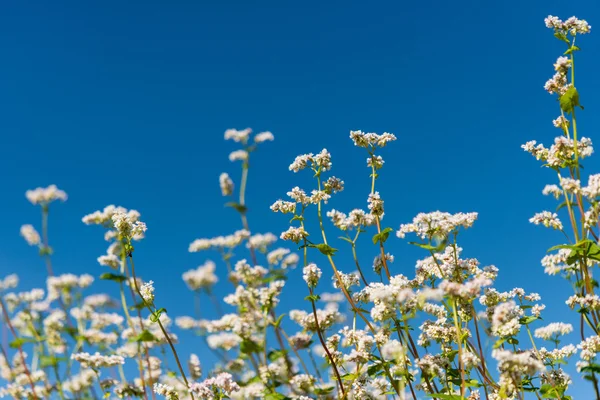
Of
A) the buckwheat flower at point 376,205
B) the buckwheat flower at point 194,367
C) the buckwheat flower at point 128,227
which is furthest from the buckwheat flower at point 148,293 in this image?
the buckwheat flower at point 376,205

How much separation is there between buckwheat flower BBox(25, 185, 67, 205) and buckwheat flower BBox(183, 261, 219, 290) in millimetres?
5418

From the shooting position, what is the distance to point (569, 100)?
7.91 m

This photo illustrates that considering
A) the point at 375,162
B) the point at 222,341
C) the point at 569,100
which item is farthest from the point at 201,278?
the point at 569,100

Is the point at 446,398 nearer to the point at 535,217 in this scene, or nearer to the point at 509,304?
the point at 509,304

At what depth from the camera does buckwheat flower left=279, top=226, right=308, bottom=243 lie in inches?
332

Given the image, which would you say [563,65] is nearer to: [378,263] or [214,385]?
[378,263]

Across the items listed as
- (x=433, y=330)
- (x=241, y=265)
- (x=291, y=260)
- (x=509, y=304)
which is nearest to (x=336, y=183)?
(x=291, y=260)

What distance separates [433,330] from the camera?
762 cm

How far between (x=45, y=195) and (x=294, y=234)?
25.6 feet

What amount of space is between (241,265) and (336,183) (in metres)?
2.80

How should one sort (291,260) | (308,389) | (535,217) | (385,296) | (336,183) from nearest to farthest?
(385,296), (308,389), (535,217), (336,183), (291,260)

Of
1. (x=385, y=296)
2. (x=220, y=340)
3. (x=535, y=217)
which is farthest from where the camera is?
(x=220, y=340)

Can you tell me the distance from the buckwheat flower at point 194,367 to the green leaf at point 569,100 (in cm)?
817

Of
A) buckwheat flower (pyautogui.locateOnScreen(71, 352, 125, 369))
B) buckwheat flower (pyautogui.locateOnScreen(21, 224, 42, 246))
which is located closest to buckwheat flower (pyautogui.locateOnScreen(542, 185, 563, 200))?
buckwheat flower (pyautogui.locateOnScreen(71, 352, 125, 369))
